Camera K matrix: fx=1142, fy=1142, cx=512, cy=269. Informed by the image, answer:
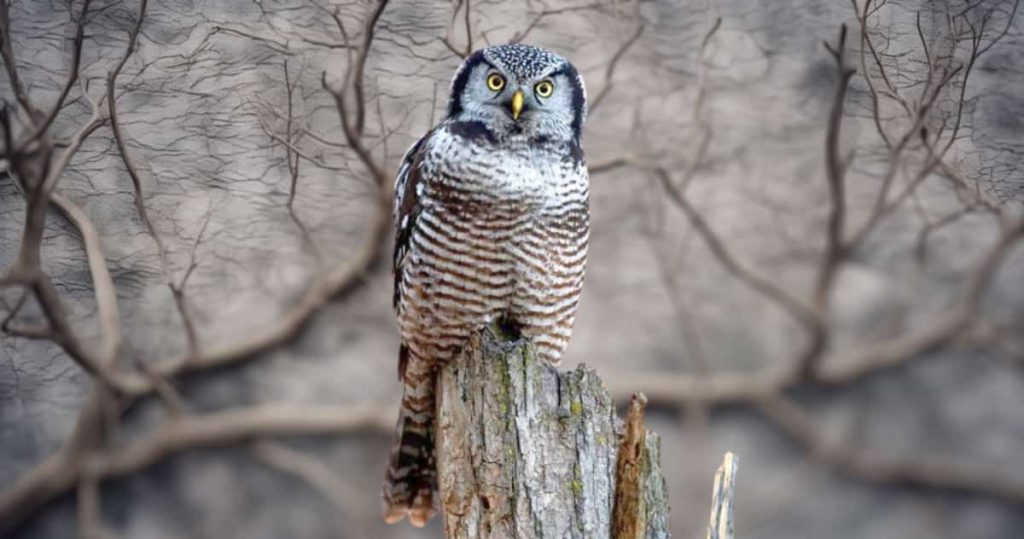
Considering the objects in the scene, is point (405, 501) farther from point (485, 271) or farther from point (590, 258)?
point (590, 258)

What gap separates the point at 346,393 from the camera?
5.49 meters

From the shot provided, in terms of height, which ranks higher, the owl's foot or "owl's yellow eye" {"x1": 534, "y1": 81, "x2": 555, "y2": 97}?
"owl's yellow eye" {"x1": 534, "y1": 81, "x2": 555, "y2": 97}

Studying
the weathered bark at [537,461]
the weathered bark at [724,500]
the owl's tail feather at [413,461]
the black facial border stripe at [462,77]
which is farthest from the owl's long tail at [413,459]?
the weathered bark at [724,500]

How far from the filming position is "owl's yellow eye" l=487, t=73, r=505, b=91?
328cm

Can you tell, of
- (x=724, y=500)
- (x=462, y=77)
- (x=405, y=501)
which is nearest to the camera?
(x=724, y=500)

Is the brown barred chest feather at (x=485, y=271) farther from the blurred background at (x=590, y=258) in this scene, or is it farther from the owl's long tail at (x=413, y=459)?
the blurred background at (x=590, y=258)

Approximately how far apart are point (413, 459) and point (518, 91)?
1.20 meters

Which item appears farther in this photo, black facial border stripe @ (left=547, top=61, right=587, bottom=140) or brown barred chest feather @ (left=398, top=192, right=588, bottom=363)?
black facial border stripe @ (left=547, top=61, right=587, bottom=140)

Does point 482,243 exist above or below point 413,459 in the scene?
above

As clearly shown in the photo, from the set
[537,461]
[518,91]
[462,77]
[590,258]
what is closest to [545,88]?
[518,91]

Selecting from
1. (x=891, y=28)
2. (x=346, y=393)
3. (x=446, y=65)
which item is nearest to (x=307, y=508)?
(x=346, y=393)

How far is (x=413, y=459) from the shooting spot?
141 inches

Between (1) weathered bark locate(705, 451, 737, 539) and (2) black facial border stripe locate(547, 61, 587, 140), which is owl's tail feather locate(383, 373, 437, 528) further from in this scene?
(1) weathered bark locate(705, 451, 737, 539)

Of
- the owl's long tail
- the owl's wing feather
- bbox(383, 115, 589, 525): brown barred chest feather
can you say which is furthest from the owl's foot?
the owl's wing feather
